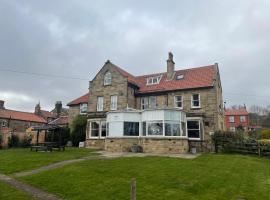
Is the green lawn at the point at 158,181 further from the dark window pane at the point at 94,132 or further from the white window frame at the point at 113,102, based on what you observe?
the white window frame at the point at 113,102

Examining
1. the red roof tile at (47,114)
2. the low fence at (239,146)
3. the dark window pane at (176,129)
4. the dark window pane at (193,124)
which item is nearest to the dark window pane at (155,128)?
the dark window pane at (176,129)

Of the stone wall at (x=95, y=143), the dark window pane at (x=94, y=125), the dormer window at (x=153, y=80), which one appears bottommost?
the stone wall at (x=95, y=143)

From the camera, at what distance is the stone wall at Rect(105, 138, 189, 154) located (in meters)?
21.7

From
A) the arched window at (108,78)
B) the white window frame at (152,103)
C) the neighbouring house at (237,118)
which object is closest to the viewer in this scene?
the white window frame at (152,103)

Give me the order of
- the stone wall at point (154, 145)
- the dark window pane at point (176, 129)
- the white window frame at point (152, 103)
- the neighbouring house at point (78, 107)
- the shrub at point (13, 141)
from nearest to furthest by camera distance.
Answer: the stone wall at point (154, 145) → the dark window pane at point (176, 129) → the white window frame at point (152, 103) → the shrub at point (13, 141) → the neighbouring house at point (78, 107)

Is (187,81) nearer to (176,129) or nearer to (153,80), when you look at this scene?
(153,80)

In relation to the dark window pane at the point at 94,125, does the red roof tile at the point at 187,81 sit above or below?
above

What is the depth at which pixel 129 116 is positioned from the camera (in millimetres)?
24359

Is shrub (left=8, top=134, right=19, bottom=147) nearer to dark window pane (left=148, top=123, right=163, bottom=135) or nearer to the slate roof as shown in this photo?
the slate roof

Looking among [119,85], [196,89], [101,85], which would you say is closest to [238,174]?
[196,89]

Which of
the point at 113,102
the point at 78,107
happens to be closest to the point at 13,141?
the point at 78,107

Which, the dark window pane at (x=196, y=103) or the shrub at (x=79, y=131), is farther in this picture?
the shrub at (x=79, y=131)

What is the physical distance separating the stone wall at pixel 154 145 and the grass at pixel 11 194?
1430 centimetres

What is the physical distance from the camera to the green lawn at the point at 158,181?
351 inches
